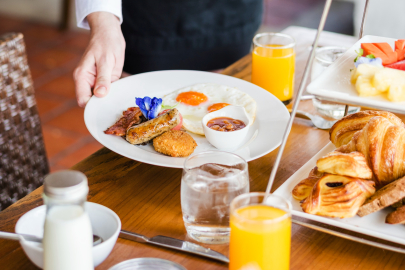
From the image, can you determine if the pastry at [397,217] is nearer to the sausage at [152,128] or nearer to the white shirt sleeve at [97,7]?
the sausage at [152,128]

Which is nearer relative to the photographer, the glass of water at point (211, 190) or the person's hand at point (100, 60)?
the glass of water at point (211, 190)

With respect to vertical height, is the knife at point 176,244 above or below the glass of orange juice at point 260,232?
below

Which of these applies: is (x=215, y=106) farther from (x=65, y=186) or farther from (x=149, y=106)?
(x=65, y=186)

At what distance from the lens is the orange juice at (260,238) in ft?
2.12

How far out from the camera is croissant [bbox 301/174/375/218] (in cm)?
77

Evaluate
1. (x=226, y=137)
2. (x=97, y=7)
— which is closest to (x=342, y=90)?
(x=226, y=137)

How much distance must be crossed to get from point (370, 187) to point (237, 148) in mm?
364

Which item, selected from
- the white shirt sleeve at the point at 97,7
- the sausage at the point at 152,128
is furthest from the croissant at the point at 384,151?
the white shirt sleeve at the point at 97,7

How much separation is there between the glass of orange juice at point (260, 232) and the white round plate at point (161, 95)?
0.27m

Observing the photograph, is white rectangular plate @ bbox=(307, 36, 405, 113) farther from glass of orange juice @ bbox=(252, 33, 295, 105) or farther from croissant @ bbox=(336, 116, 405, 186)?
glass of orange juice @ bbox=(252, 33, 295, 105)

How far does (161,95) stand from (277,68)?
0.37m

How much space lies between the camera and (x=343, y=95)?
74 cm

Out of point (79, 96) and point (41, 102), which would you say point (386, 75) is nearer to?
point (79, 96)

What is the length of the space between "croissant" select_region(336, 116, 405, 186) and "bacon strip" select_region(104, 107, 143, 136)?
543 mm
